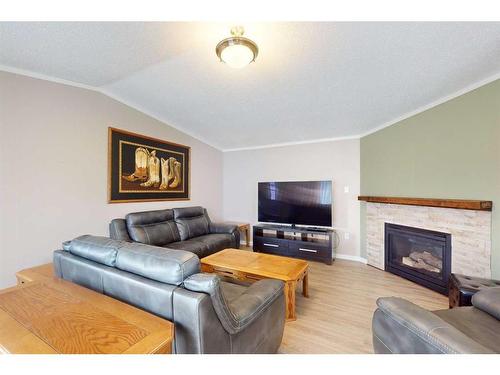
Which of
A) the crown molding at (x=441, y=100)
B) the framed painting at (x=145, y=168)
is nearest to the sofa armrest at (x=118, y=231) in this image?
the framed painting at (x=145, y=168)

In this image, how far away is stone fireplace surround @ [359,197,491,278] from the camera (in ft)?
7.08

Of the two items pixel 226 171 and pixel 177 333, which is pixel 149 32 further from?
pixel 226 171

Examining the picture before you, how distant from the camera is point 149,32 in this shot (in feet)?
5.59

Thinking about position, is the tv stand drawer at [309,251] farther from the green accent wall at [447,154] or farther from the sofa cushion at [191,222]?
the sofa cushion at [191,222]

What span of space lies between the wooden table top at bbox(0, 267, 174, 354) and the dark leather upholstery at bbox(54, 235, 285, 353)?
84 mm

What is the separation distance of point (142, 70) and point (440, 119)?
3510 millimetres

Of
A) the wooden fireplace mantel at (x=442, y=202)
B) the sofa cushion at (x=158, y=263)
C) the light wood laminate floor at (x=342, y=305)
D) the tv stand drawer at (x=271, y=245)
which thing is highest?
the wooden fireplace mantel at (x=442, y=202)

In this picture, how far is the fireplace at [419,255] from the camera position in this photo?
99.3 inches

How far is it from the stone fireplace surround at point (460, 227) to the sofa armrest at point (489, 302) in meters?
1.01

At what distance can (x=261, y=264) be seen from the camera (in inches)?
94.0

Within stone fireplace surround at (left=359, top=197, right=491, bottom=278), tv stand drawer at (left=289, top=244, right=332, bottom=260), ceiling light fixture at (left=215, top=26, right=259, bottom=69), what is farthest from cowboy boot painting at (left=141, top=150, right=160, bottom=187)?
stone fireplace surround at (left=359, top=197, right=491, bottom=278)

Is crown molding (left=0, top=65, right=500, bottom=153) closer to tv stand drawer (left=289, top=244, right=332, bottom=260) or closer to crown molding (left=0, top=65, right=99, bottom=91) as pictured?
crown molding (left=0, top=65, right=99, bottom=91)

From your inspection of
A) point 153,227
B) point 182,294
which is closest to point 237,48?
point 182,294
